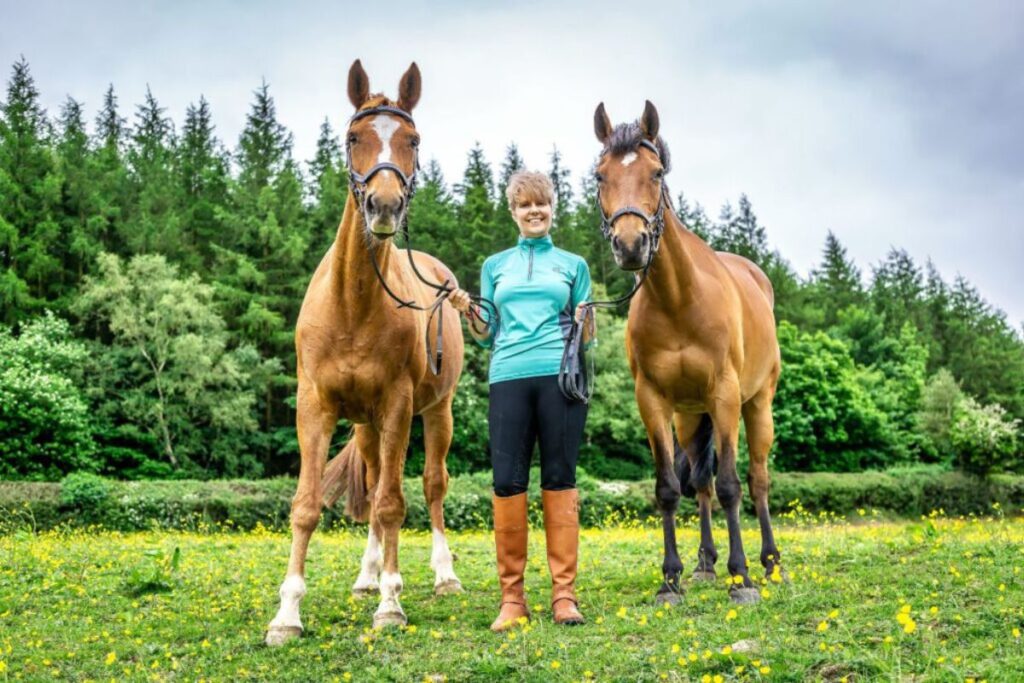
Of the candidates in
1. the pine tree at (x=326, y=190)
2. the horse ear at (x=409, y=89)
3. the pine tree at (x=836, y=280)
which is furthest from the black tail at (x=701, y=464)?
the pine tree at (x=836, y=280)

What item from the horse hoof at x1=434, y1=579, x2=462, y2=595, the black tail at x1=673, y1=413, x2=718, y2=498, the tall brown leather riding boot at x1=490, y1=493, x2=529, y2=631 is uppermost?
the black tail at x1=673, y1=413, x2=718, y2=498

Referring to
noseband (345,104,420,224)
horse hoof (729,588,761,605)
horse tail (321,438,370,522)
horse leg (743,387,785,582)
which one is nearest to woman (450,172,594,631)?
noseband (345,104,420,224)

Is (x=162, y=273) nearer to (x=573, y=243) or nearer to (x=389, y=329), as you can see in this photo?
(x=573, y=243)

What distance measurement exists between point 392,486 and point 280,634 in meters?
1.22

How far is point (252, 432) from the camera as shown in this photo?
112 ft

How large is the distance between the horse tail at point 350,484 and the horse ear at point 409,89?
3.29 metres

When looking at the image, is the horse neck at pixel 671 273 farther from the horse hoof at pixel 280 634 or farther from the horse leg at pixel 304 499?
the horse hoof at pixel 280 634

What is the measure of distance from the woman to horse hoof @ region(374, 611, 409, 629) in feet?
2.40

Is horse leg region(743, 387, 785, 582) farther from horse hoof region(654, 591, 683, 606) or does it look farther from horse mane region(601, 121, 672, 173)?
horse mane region(601, 121, 672, 173)

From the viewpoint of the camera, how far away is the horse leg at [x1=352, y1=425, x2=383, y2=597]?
260 inches

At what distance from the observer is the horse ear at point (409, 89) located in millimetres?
5387

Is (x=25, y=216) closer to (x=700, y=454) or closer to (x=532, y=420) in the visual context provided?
(x=700, y=454)

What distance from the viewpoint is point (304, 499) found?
5.32m

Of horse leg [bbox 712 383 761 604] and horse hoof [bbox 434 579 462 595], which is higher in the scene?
horse leg [bbox 712 383 761 604]
